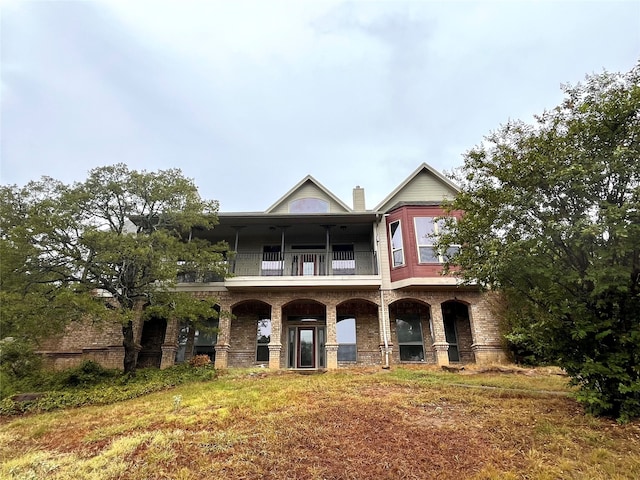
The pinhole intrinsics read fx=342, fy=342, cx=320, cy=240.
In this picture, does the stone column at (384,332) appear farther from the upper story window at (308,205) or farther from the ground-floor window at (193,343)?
the ground-floor window at (193,343)

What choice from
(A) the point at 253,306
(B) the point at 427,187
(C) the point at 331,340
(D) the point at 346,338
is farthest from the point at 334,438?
(B) the point at 427,187

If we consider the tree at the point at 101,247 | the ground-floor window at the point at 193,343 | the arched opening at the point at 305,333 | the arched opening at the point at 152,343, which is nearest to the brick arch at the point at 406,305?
the arched opening at the point at 305,333

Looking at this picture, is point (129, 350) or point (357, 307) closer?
point (129, 350)

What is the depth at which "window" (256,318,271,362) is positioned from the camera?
47.3 feet

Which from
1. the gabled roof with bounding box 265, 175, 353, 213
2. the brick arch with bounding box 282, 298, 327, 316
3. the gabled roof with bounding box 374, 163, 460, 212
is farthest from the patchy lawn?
the gabled roof with bounding box 265, 175, 353, 213

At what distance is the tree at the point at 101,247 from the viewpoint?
10031mm

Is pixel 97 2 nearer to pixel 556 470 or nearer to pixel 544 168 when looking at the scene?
pixel 544 168

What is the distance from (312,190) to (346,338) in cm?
725

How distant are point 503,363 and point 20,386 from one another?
16465 mm

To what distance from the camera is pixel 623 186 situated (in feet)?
17.2

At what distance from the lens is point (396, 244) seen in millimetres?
14641

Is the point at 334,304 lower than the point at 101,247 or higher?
lower

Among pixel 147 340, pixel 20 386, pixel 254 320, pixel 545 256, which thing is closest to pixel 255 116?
pixel 254 320

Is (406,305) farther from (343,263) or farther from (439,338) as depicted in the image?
(343,263)
